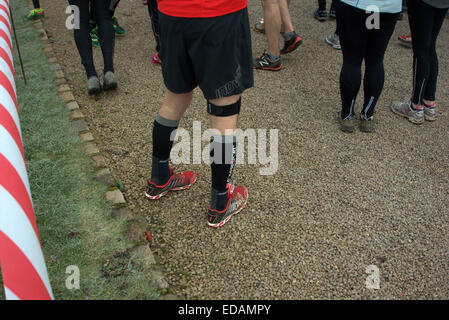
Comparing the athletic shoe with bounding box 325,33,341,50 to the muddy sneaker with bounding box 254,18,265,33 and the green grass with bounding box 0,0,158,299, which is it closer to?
the muddy sneaker with bounding box 254,18,265,33

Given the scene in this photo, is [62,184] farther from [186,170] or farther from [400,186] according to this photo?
[400,186]

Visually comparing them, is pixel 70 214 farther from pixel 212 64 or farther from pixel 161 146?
pixel 212 64

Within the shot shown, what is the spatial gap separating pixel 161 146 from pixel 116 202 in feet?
1.68

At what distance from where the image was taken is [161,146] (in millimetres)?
2283

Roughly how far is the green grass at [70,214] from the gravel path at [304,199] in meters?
0.22

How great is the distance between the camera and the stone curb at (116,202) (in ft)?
6.36

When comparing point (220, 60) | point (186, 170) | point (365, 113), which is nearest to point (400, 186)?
point (365, 113)

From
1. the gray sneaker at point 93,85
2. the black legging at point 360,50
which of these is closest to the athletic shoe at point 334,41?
the black legging at point 360,50

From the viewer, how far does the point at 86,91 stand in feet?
12.5

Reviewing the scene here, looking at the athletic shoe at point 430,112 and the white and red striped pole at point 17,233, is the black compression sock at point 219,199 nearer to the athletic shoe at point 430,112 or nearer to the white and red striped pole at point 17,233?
the white and red striped pole at point 17,233

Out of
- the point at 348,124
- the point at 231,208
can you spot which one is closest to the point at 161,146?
the point at 231,208

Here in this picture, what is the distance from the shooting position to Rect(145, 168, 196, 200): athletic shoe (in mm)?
2488

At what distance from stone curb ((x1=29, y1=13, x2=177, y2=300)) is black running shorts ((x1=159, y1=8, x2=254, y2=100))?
955mm
